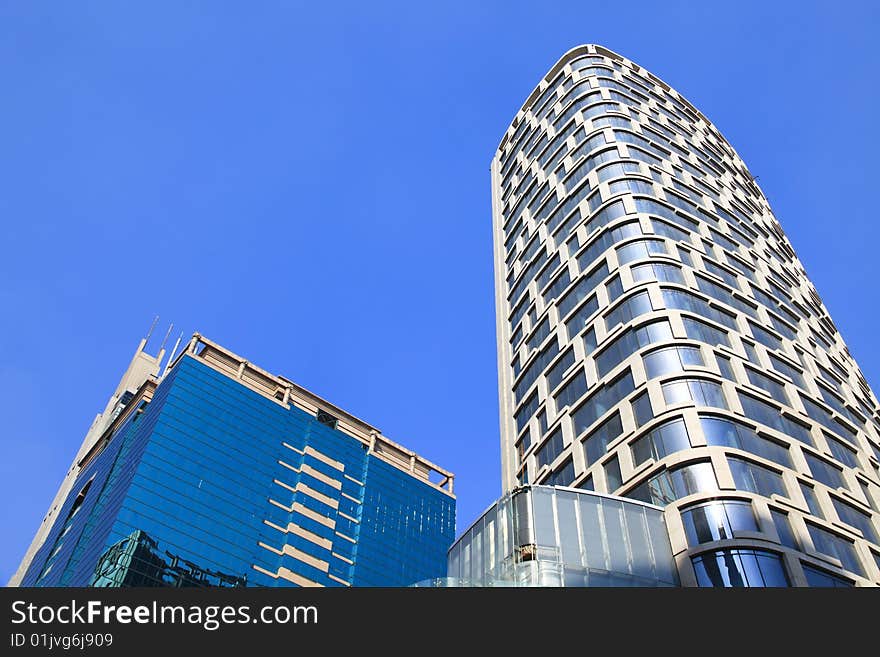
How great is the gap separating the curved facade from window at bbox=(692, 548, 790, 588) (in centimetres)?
6

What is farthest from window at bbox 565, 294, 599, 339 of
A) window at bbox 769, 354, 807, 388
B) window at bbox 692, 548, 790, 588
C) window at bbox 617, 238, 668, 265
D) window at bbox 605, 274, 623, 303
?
window at bbox 692, 548, 790, 588

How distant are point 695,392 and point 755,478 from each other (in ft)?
18.2

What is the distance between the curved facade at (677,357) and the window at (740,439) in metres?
0.11

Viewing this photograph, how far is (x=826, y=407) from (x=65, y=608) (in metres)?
44.5

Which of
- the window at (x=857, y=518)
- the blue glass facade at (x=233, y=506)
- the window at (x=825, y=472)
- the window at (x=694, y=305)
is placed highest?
the blue glass facade at (x=233, y=506)

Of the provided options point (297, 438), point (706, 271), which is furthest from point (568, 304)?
point (297, 438)

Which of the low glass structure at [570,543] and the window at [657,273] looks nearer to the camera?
the low glass structure at [570,543]

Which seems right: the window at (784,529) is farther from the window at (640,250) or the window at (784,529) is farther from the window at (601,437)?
the window at (640,250)

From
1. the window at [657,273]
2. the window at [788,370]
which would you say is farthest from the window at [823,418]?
the window at [657,273]

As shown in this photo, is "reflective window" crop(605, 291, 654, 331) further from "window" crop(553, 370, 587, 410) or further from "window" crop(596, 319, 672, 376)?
"window" crop(553, 370, 587, 410)

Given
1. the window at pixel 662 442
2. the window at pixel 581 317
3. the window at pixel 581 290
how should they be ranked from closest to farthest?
the window at pixel 662 442 → the window at pixel 581 317 → the window at pixel 581 290

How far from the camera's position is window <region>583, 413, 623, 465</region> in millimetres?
43116

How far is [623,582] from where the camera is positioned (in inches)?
1345

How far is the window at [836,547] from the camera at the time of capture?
37.1m
